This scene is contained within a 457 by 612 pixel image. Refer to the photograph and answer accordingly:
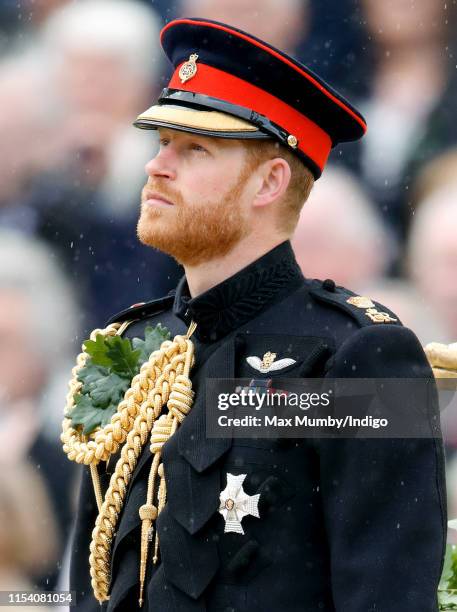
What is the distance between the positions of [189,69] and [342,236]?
1.35m

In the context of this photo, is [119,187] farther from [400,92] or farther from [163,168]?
[163,168]

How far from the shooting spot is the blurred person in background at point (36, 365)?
359 cm

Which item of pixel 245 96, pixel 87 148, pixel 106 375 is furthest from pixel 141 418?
pixel 87 148

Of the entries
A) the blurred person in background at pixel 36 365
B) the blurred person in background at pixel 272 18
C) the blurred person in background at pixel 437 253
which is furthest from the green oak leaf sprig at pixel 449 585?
the blurred person in background at pixel 272 18

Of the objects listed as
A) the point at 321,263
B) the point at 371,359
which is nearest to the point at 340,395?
the point at 371,359

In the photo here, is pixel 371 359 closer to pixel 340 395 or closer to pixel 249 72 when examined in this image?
pixel 340 395

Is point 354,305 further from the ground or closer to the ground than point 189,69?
closer to the ground

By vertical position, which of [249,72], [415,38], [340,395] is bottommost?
[340,395]

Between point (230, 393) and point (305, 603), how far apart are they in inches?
15.4

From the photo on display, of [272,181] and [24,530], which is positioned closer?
[272,181]

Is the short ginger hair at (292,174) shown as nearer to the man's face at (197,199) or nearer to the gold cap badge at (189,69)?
the man's face at (197,199)

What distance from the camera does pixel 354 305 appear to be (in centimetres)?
221

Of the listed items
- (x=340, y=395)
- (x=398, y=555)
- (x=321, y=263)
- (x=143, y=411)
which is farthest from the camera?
(x=321, y=263)

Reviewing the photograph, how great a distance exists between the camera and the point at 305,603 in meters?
2.01
